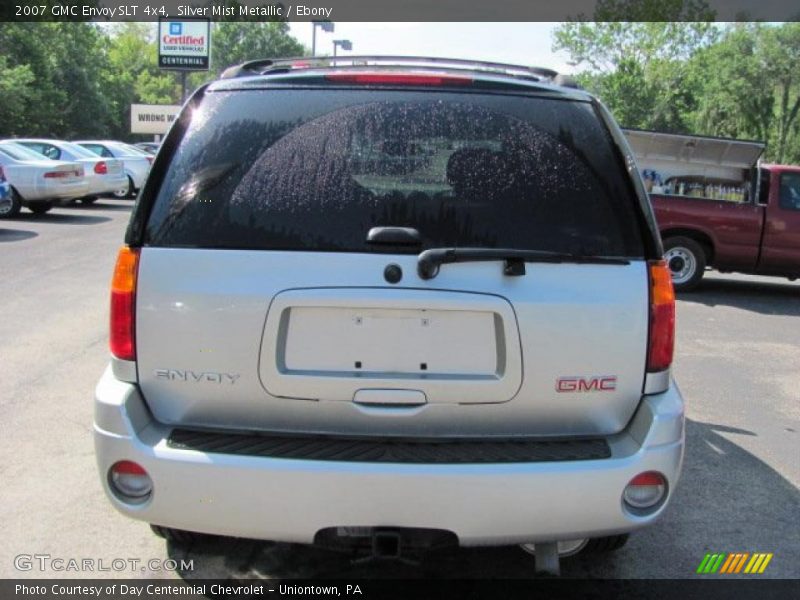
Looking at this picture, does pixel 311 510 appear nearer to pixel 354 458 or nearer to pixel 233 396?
pixel 354 458

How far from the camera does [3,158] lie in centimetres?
1600

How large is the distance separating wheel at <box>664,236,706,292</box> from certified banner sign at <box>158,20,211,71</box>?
29567mm

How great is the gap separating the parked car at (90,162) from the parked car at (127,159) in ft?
7.53

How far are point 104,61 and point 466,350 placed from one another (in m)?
54.5

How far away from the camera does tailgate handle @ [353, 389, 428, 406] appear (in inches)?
105

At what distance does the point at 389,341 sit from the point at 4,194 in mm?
14510

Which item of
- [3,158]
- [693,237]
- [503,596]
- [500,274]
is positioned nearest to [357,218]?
[500,274]

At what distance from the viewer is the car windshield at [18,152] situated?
16153 mm

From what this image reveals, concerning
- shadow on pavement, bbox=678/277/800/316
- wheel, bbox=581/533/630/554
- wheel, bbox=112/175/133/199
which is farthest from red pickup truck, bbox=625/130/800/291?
wheel, bbox=112/175/133/199

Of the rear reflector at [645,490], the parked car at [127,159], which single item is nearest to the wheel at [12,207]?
the parked car at [127,159]

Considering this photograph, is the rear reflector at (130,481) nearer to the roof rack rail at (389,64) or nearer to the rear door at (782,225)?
the roof rack rail at (389,64)

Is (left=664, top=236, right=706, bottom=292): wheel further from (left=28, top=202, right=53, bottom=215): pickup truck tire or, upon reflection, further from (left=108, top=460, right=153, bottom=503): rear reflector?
(left=28, top=202, right=53, bottom=215): pickup truck tire

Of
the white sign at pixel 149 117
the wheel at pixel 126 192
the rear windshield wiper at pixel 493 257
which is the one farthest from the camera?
the white sign at pixel 149 117

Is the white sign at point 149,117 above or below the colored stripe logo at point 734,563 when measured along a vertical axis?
above
